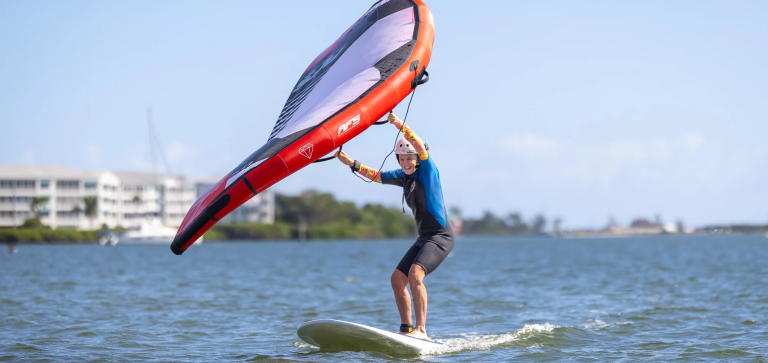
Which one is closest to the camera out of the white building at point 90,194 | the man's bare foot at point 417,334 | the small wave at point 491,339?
the man's bare foot at point 417,334

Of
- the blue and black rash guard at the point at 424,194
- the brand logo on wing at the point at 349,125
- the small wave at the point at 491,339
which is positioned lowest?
the small wave at the point at 491,339

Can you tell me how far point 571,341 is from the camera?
8.21m

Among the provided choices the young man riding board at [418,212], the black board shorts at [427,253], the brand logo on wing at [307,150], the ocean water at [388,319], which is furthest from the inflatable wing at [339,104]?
the ocean water at [388,319]

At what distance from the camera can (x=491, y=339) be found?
27.5 feet

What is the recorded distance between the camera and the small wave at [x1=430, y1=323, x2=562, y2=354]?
7.76 meters

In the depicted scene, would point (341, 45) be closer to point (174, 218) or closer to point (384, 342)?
point (384, 342)

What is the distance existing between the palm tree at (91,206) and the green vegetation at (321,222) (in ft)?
46.5

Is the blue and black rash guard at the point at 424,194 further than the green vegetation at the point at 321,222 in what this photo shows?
No

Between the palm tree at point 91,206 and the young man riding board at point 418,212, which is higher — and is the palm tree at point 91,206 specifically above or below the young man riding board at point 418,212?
above

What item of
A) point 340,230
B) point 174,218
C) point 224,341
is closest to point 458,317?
point 224,341

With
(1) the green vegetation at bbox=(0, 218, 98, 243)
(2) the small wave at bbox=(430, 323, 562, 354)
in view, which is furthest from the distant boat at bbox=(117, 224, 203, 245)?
(2) the small wave at bbox=(430, 323, 562, 354)

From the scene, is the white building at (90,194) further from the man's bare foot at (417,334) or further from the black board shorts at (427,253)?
the black board shorts at (427,253)

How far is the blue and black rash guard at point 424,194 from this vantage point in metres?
6.76

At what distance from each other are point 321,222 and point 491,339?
100294 mm
